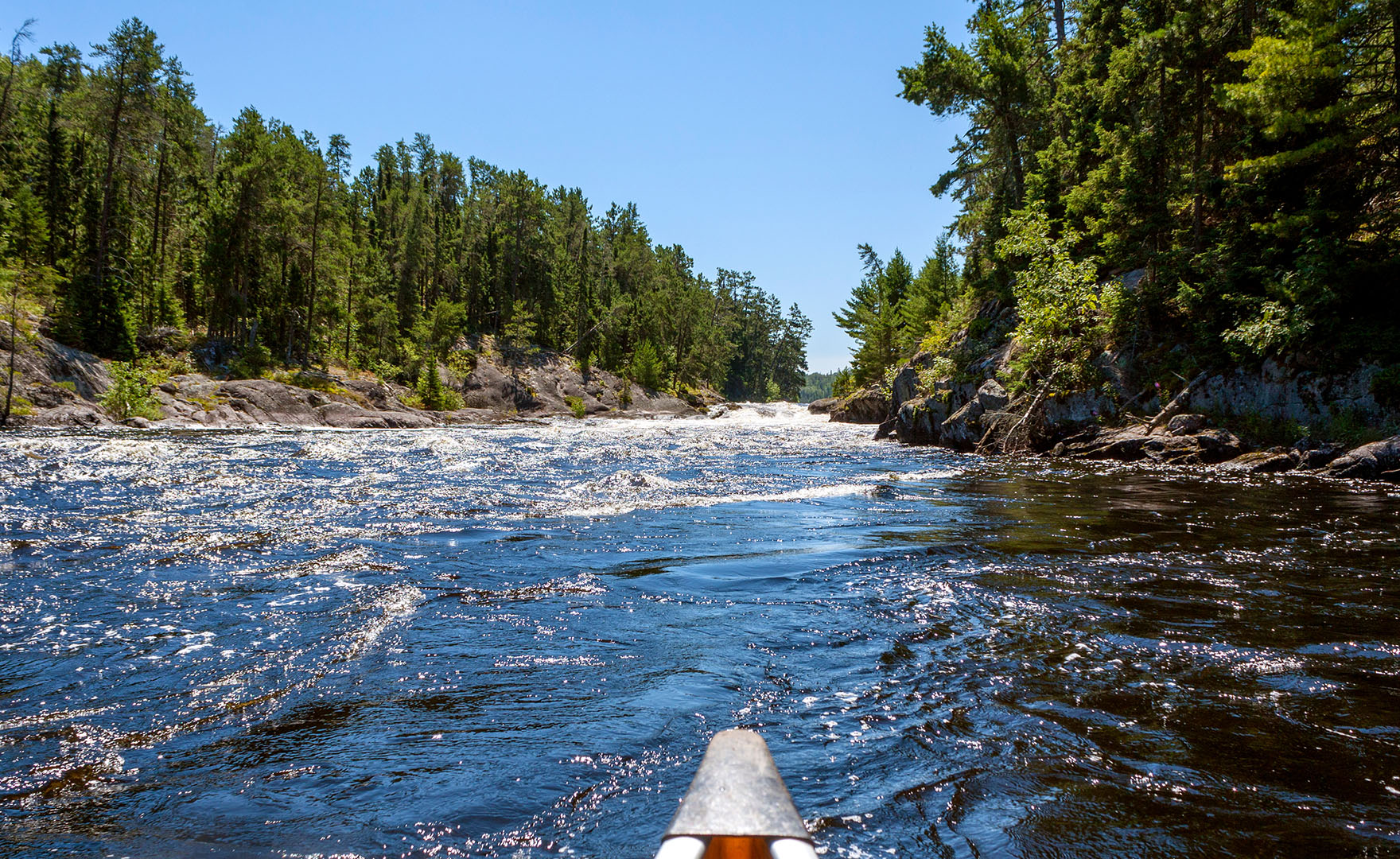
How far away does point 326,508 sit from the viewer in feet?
30.0

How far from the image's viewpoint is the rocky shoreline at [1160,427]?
12.6m

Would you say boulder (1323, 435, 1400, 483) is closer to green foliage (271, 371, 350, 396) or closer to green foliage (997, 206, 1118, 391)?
green foliage (997, 206, 1118, 391)

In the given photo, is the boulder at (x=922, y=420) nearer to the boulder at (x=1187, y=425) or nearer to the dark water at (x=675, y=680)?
the boulder at (x=1187, y=425)

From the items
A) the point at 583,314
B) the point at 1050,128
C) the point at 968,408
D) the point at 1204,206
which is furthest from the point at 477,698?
the point at 583,314

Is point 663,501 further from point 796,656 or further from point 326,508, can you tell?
point 796,656

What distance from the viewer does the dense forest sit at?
13.6 m

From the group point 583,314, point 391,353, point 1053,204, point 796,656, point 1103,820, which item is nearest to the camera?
point 1103,820

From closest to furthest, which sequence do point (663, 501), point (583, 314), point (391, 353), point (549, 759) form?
point (549, 759), point (663, 501), point (391, 353), point (583, 314)

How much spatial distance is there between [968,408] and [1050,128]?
1489cm

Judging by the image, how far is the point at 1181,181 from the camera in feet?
60.7

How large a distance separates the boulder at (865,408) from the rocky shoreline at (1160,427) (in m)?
19.5

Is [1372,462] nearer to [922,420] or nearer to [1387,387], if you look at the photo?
[1387,387]

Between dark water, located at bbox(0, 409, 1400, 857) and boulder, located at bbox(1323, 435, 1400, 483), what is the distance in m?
4.51

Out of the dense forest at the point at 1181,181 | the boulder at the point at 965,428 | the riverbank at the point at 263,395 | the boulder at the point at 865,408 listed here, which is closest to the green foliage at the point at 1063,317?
the dense forest at the point at 1181,181
